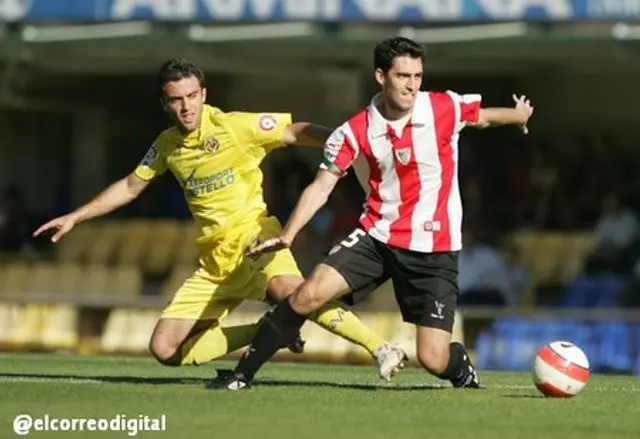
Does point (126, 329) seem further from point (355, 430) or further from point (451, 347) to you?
point (355, 430)

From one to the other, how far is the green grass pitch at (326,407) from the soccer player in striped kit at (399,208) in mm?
404

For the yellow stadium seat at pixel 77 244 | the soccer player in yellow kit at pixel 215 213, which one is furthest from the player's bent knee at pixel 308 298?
the yellow stadium seat at pixel 77 244

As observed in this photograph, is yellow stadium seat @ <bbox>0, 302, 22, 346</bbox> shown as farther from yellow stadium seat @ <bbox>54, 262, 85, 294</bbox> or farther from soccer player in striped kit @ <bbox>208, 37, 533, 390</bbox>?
soccer player in striped kit @ <bbox>208, 37, 533, 390</bbox>

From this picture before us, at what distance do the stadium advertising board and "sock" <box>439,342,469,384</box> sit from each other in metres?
10.6

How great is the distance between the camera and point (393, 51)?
35.2ft

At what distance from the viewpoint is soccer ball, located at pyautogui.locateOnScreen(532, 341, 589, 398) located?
35.3 ft

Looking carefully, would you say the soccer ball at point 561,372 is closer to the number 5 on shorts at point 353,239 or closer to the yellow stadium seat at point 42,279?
the number 5 on shorts at point 353,239

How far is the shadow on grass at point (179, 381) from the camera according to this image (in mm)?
11617

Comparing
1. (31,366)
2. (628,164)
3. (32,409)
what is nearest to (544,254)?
(628,164)

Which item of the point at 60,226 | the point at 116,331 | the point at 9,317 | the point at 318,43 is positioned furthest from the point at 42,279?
the point at 60,226

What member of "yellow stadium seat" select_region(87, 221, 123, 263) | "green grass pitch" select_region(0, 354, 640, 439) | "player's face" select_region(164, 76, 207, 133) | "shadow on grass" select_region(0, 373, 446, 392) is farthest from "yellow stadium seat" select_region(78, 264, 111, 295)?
"player's face" select_region(164, 76, 207, 133)

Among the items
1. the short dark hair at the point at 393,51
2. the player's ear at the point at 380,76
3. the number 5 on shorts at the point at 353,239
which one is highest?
the short dark hair at the point at 393,51

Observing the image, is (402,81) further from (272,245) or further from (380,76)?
(272,245)

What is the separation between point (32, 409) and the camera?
9.93 meters
